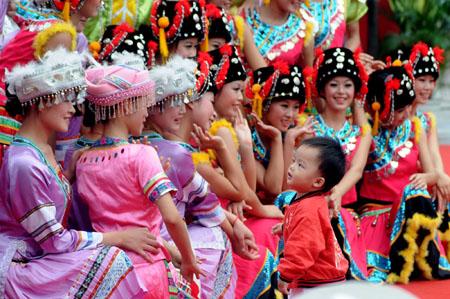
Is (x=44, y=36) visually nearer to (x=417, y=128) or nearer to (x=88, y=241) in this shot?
(x=88, y=241)

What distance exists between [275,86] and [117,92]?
184 centimetres

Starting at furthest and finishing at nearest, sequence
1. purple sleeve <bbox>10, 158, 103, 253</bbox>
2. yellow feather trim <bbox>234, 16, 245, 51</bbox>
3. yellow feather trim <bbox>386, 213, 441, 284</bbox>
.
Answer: yellow feather trim <bbox>234, 16, 245, 51</bbox>
yellow feather trim <bbox>386, 213, 441, 284</bbox>
purple sleeve <bbox>10, 158, 103, 253</bbox>

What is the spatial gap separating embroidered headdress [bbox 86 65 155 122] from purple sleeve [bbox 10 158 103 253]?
Result: 0.38m

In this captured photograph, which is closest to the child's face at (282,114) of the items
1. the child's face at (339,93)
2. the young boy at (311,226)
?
the child's face at (339,93)

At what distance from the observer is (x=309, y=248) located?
3822mm

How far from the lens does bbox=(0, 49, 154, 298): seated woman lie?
3.55m

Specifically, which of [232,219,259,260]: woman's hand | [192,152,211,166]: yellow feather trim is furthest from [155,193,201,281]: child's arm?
[192,152,211,166]: yellow feather trim

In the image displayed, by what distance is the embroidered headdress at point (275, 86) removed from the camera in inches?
217

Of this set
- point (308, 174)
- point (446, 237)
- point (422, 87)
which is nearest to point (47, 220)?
point (308, 174)

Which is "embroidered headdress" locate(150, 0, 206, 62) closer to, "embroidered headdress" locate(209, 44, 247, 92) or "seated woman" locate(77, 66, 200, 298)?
"embroidered headdress" locate(209, 44, 247, 92)

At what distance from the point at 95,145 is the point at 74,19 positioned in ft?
3.50

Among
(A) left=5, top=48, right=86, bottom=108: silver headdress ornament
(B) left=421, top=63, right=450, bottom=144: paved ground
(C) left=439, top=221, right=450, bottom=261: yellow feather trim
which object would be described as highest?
(A) left=5, top=48, right=86, bottom=108: silver headdress ornament

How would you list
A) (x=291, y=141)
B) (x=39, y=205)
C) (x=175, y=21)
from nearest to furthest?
(x=39, y=205), (x=175, y=21), (x=291, y=141)

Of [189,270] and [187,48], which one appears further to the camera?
[187,48]
